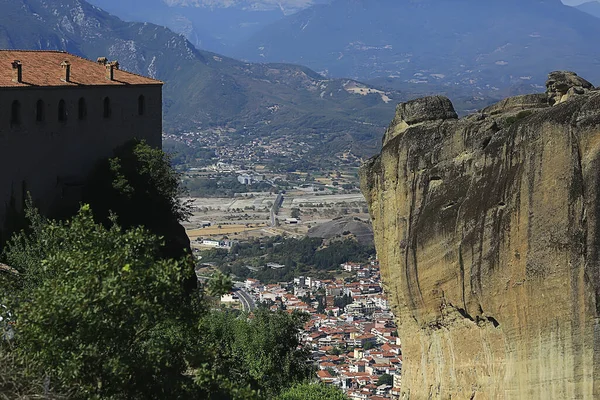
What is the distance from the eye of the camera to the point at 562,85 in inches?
924

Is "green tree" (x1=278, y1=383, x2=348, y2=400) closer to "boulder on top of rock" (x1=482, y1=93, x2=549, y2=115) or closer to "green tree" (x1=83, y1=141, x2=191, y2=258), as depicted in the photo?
"green tree" (x1=83, y1=141, x2=191, y2=258)

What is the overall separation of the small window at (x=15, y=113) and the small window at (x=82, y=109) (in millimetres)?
3027

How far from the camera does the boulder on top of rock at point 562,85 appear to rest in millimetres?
23109

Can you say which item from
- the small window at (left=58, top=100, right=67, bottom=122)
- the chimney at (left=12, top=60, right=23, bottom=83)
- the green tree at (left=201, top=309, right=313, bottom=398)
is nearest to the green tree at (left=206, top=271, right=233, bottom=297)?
the green tree at (left=201, top=309, right=313, bottom=398)

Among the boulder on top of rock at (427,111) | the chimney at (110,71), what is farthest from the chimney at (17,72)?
the boulder on top of rock at (427,111)

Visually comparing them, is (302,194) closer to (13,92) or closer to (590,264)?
(13,92)

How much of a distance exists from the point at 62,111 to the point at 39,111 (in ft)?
3.84

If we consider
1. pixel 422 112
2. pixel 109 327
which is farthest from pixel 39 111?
pixel 109 327

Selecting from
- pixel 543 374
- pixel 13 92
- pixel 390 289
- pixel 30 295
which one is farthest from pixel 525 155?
pixel 13 92

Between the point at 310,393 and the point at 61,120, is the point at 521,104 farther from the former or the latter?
the point at 61,120

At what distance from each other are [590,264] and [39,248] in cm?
1029

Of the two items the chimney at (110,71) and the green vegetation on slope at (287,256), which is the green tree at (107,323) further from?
the green vegetation on slope at (287,256)

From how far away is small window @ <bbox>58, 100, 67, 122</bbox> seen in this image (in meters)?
33.4

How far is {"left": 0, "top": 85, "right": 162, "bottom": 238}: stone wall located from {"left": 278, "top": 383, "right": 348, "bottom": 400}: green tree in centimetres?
865
